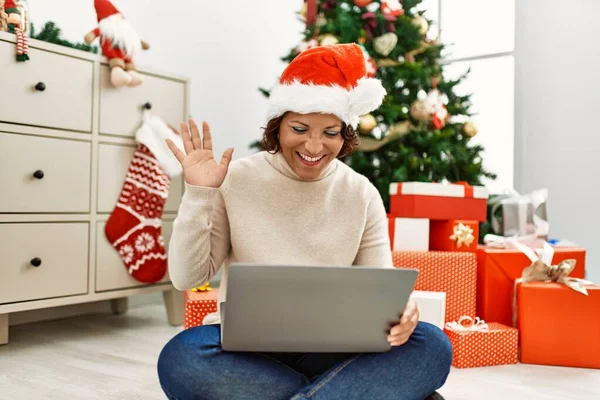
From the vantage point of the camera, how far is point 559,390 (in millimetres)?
1526

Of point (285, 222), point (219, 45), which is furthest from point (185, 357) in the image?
point (219, 45)

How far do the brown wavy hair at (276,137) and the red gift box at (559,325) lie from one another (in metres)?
0.91

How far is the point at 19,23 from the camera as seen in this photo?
1799 millimetres

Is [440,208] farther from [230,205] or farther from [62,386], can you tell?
[62,386]

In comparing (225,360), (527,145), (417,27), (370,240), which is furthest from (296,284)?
(527,145)

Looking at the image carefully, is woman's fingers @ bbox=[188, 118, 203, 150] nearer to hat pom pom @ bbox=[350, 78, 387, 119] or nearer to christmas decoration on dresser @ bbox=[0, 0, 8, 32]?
hat pom pom @ bbox=[350, 78, 387, 119]

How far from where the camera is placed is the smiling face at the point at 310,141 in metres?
1.11

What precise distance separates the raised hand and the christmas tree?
1356 mm

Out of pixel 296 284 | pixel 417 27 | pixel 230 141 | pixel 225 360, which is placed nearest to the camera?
pixel 296 284

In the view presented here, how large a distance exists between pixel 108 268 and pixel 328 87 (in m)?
1.25

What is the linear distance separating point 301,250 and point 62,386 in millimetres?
767

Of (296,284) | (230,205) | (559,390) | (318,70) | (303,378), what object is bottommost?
(559,390)

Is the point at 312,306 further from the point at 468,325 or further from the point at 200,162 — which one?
the point at 468,325

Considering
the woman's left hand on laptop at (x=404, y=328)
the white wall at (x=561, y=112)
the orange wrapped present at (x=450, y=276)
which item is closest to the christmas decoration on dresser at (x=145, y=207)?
the orange wrapped present at (x=450, y=276)
